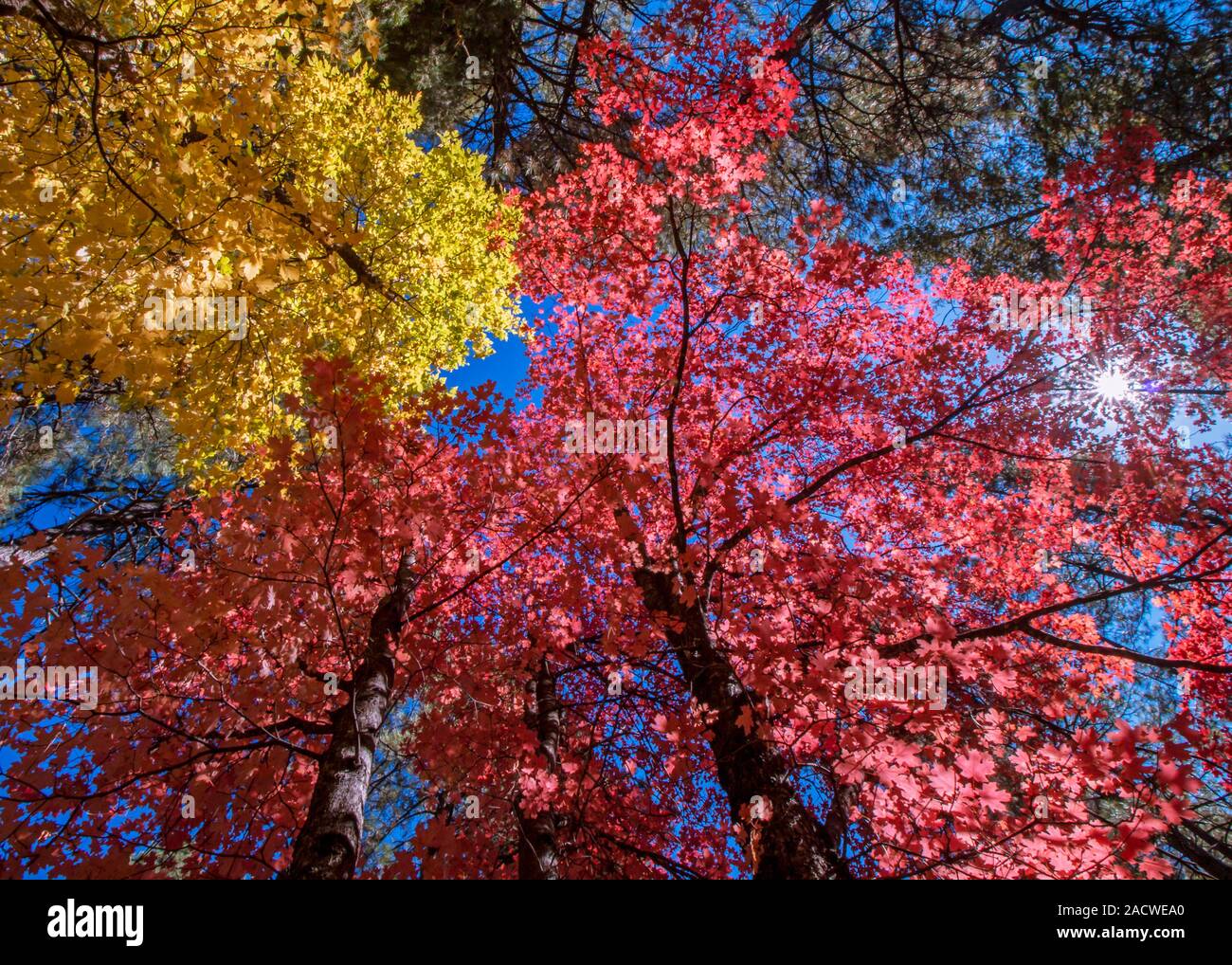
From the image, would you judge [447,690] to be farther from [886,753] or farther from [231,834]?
[886,753]

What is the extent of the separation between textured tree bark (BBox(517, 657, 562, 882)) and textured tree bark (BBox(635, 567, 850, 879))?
4.75 ft

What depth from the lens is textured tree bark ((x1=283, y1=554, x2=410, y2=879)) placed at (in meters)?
2.80

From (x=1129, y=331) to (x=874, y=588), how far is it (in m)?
4.93

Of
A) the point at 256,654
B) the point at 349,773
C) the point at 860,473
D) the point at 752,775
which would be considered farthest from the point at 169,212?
the point at 860,473

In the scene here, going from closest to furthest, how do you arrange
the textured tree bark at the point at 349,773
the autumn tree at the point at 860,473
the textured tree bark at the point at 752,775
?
the textured tree bark at the point at 349,773, the textured tree bark at the point at 752,775, the autumn tree at the point at 860,473

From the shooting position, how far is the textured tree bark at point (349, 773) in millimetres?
2797

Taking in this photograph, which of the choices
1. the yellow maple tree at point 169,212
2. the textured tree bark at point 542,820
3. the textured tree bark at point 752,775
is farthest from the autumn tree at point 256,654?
the textured tree bark at point 752,775

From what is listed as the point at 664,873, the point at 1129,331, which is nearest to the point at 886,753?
the point at 664,873

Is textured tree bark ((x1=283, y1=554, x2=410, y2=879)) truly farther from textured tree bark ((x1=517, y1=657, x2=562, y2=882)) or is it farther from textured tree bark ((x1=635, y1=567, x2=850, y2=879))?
textured tree bark ((x1=635, y1=567, x2=850, y2=879))

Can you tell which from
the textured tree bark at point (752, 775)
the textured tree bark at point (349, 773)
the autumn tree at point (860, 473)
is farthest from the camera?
the autumn tree at point (860, 473)

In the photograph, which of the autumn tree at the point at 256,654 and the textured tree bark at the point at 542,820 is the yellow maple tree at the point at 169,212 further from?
the textured tree bark at the point at 542,820

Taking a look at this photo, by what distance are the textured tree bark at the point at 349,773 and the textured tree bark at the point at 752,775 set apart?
2.27 m

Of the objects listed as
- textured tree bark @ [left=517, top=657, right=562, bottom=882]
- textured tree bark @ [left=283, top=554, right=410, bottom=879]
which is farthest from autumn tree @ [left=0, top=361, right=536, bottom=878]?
textured tree bark @ [left=517, top=657, right=562, bottom=882]

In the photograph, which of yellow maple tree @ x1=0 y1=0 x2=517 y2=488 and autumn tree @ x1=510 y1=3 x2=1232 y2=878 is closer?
yellow maple tree @ x1=0 y1=0 x2=517 y2=488
